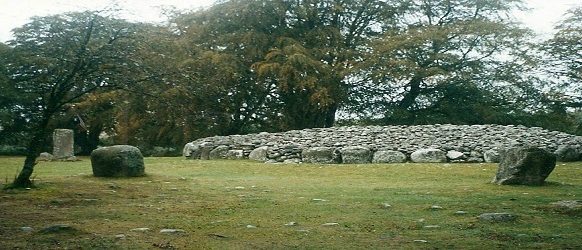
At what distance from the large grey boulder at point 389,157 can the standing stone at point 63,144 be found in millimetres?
13343

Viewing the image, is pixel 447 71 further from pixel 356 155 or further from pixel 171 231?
pixel 171 231

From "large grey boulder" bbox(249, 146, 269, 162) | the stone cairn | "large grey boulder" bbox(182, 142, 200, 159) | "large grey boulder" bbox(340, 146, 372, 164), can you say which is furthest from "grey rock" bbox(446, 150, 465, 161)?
"large grey boulder" bbox(182, 142, 200, 159)

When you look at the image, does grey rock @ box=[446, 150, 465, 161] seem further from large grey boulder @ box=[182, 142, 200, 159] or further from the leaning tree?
the leaning tree

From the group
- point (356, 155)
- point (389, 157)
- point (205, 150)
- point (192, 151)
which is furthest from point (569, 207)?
point (192, 151)

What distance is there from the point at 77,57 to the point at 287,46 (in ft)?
83.4

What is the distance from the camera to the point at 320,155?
25453 millimetres

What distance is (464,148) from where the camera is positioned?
82.2 feet

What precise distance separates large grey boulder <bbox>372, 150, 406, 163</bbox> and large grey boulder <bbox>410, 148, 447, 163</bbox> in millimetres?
435

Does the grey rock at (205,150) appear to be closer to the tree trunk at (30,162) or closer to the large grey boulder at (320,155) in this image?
the large grey boulder at (320,155)

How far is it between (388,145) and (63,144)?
14.2 m

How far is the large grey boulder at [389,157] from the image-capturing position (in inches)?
976

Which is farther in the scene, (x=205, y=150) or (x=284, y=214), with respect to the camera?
(x=205, y=150)

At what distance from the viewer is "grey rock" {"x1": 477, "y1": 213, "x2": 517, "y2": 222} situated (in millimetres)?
8939

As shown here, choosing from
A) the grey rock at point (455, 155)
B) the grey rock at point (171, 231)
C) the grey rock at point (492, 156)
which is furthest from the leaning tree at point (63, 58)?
the grey rock at point (492, 156)
